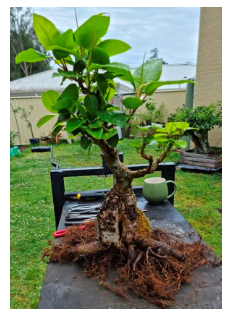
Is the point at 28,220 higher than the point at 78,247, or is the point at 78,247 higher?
the point at 78,247

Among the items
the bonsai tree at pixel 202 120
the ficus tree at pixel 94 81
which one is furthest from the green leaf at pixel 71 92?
the bonsai tree at pixel 202 120

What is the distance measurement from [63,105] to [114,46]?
190 millimetres

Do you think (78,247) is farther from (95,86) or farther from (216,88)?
(216,88)

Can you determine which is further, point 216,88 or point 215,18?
point 216,88

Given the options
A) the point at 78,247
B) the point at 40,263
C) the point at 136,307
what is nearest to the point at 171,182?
the point at 78,247

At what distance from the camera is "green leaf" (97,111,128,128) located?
23.9 inches

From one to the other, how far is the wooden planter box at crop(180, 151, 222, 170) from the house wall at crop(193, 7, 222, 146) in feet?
1.66

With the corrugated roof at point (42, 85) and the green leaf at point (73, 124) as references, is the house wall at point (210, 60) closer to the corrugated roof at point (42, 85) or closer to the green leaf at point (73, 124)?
the green leaf at point (73, 124)

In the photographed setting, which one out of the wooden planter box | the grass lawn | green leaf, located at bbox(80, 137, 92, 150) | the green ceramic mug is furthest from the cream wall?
green leaf, located at bbox(80, 137, 92, 150)

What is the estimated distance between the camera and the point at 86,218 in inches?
44.6

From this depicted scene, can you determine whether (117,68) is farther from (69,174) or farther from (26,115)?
(26,115)

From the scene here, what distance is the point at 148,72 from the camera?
0.68 meters

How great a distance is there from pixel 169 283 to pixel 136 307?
13 centimetres

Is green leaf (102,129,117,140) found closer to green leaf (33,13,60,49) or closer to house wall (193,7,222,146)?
green leaf (33,13,60,49)
